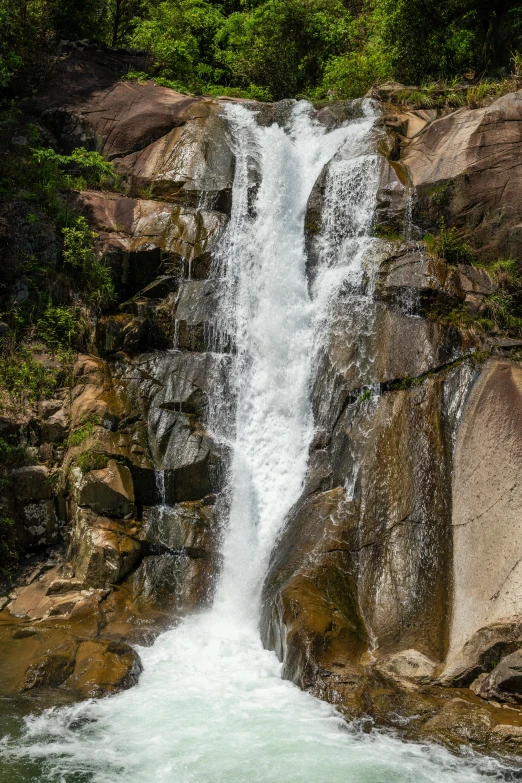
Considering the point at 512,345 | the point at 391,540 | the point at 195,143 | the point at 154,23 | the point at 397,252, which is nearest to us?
the point at 391,540

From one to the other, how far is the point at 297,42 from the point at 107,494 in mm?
17288

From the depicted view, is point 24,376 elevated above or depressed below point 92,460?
above

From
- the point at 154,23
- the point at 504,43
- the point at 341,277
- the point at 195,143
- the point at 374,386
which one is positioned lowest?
the point at 374,386

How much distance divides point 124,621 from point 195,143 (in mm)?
10737

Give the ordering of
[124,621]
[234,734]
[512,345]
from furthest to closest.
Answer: [512,345] < [124,621] < [234,734]

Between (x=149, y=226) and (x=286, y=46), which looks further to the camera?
(x=286, y=46)

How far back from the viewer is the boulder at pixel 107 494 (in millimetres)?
11391

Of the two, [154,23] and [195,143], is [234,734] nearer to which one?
[195,143]

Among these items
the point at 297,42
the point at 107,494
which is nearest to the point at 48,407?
the point at 107,494

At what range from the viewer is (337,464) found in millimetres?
11062

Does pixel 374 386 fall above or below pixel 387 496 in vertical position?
above

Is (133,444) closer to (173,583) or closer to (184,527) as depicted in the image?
(184,527)

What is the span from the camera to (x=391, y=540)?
969cm

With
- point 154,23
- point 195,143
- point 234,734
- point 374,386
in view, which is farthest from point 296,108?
point 234,734
